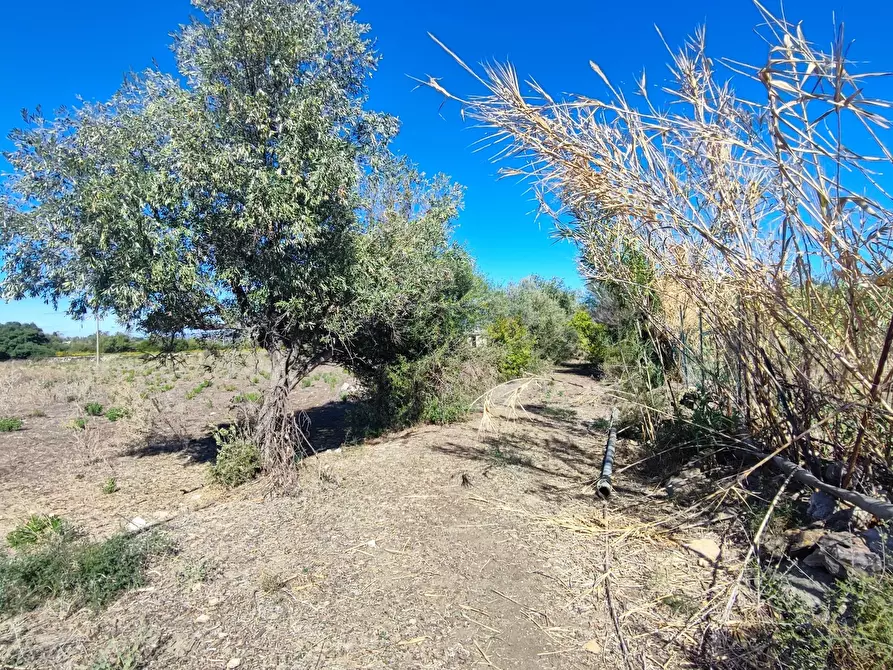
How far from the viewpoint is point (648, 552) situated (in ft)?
13.2

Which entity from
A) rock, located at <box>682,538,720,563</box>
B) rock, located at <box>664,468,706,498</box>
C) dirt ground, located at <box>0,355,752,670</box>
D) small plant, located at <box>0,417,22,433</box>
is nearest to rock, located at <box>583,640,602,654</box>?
dirt ground, located at <box>0,355,752,670</box>

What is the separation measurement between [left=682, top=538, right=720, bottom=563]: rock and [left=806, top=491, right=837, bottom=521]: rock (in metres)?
0.81

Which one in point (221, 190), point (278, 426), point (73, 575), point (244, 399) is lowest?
point (73, 575)

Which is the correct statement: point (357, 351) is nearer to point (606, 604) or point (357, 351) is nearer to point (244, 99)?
point (244, 99)

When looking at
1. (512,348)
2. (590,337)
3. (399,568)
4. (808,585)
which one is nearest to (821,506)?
(808,585)

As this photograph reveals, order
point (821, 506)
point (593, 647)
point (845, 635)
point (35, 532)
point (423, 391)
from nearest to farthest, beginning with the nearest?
point (845, 635)
point (593, 647)
point (821, 506)
point (35, 532)
point (423, 391)

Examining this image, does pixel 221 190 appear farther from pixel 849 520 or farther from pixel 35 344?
pixel 35 344

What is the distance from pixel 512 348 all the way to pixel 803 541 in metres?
11.7

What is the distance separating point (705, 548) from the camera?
156 inches

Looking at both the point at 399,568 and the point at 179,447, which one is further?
the point at 179,447

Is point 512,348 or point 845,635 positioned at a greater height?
point 512,348

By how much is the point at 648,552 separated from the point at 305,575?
115 inches

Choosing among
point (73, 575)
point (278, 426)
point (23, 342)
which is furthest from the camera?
point (23, 342)

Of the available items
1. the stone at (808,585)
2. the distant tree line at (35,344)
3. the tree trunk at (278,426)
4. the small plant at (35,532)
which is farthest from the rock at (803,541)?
the distant tree line at (35,344)
